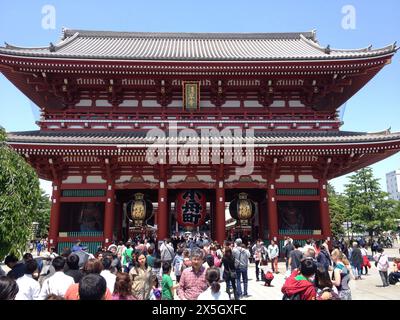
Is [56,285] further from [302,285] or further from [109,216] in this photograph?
[109,216]

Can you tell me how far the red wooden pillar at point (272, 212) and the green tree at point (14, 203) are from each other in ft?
37.5

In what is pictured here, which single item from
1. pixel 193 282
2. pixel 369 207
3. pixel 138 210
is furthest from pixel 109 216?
pixel 369 207

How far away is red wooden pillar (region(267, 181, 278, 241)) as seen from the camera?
54.4 ft

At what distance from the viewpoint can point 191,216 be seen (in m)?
17.8

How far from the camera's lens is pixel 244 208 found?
17.7m

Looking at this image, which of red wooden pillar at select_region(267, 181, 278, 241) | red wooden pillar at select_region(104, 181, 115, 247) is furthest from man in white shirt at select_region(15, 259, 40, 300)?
red wooden pillar at select_region(267, 181, 278, 241)

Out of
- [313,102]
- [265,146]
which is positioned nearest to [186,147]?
[265,146]

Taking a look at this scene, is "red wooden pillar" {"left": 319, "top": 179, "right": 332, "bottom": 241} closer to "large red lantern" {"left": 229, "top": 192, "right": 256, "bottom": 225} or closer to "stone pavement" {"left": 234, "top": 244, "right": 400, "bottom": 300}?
"stone pavement" {"left": 234, "top": 244, "right": 400, "bottom": 300}

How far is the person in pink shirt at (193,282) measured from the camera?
563cm

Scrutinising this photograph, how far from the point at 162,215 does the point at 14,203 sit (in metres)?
8.89

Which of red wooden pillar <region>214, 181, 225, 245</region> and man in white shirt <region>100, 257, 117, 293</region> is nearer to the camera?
man in white shirt <region>100, 257, 117, 293</region>

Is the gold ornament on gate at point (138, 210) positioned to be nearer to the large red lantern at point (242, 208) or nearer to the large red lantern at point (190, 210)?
the large red lantern at point (190, 210)

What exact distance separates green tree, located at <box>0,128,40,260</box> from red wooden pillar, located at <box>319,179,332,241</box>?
45.2 feet
